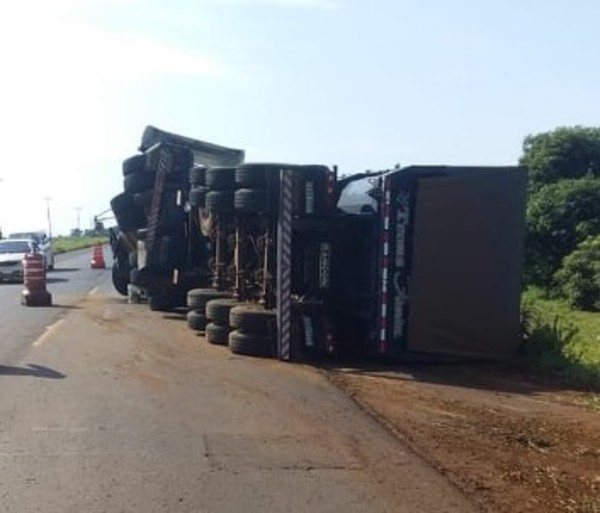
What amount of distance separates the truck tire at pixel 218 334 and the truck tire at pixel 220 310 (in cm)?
8

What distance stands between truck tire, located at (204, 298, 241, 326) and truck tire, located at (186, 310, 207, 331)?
1263 mm

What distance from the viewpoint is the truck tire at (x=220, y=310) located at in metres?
15.9

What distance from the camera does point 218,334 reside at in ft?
52.4

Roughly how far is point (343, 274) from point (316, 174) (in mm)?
1525

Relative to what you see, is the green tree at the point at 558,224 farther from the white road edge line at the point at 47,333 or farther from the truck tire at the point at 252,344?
the truck tire at the point at 252,344

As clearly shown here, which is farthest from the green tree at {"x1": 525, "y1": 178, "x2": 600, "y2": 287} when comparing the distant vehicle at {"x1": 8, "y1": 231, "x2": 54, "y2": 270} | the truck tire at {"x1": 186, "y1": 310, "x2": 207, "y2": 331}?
the distant vehicle at {"x1": 8, "y1": 231, "x2": 54, "y2": 270}

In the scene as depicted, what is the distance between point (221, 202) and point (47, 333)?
4057mm

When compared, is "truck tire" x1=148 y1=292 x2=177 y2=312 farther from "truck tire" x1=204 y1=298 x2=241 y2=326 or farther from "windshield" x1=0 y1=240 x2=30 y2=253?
"windshield" x1=0 y1=240 x2=30 y2=253

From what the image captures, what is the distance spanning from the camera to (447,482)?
7.48 m

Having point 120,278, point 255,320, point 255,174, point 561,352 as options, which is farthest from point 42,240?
point 561,352

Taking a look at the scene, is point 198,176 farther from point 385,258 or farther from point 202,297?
point 385,258

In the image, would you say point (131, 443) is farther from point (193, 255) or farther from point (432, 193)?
point (193, 255)

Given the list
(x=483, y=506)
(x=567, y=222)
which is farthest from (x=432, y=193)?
(x=567, y=222)

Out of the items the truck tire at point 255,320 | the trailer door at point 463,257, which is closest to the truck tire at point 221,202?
the truck tire at point 255,320
